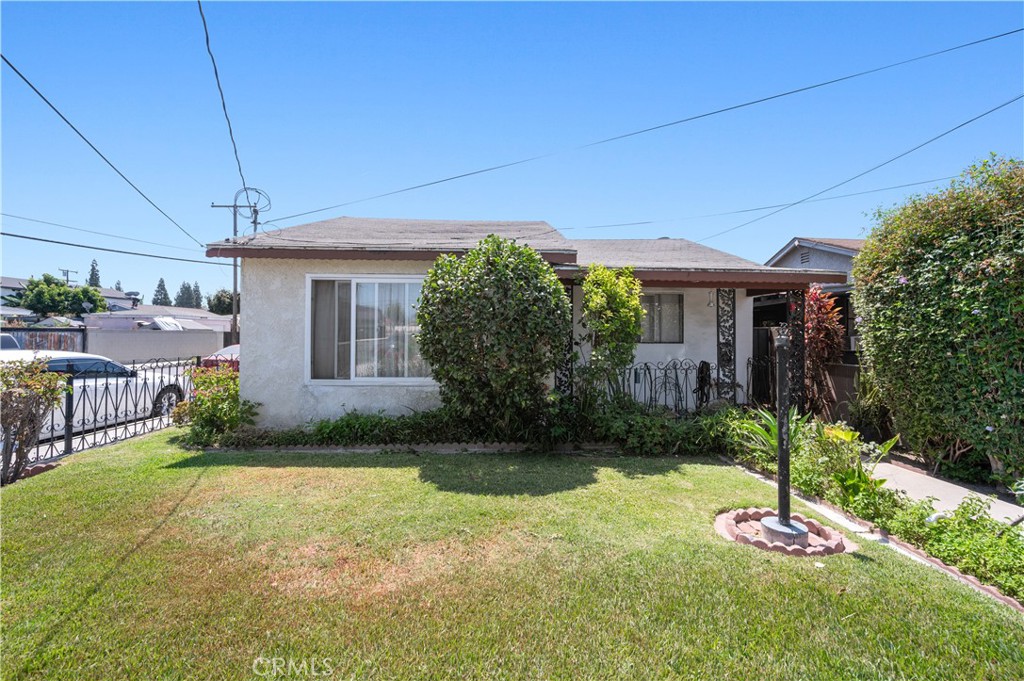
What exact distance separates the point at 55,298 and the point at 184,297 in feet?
224

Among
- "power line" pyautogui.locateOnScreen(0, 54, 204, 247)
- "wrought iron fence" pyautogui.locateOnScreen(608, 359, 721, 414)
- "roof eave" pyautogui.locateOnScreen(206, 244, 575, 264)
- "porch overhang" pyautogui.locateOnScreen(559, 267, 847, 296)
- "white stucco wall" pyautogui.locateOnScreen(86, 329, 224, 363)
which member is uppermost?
"power line" pyautogui.locateOnScreen(0, 54, 204, 247)

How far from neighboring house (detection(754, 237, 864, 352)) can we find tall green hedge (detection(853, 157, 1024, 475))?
608cm

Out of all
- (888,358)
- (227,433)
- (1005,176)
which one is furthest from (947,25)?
(227,433)

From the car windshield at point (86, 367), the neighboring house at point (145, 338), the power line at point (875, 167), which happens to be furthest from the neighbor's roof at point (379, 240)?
the neighboring house at point (145, 338)

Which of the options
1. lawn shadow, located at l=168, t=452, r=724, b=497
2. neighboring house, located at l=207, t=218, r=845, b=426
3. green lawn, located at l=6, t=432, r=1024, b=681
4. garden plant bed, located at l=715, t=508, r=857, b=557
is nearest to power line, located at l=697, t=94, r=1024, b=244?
neighboring house, located at l=207, t=218, r=845, b=426

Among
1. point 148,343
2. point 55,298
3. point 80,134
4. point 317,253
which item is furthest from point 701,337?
point 55,298

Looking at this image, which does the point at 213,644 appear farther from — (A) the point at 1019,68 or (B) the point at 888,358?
(A) the point at 1019,68

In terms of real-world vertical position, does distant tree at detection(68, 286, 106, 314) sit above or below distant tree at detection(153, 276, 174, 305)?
below

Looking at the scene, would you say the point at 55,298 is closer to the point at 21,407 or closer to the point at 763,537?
the point at 21,407

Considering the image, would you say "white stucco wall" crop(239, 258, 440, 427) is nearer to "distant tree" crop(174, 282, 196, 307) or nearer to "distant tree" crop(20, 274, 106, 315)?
"distant tree" crop(20, 274, 106, 315)

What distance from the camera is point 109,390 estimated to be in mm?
8352

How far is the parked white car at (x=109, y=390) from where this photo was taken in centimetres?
758

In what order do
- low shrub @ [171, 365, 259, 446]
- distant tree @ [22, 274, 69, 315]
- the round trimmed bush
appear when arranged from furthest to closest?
distant tree @ [22, 274, 69, 315] < low shrub @ [171, 365, 259, 446] < the round trimmed bush

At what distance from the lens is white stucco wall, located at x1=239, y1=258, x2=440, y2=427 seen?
7.23 metres
